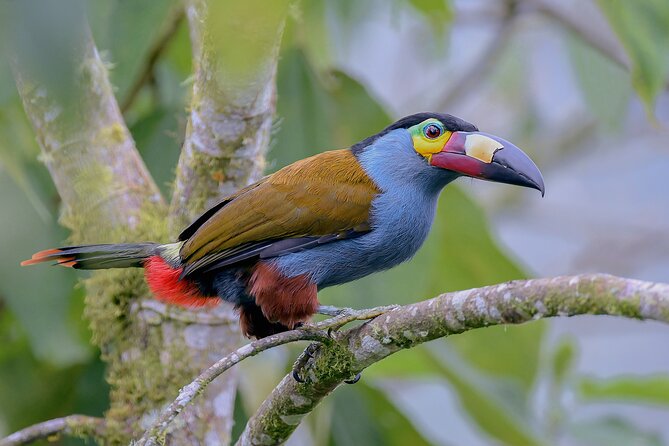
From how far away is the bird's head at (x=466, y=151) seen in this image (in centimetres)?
221

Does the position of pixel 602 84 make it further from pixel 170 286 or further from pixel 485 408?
pixel 170 286

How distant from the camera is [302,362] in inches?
82.5

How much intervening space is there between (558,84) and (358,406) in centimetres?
599

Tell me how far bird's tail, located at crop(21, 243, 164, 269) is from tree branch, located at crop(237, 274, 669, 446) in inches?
23.3

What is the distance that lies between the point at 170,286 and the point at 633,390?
7.51 feet

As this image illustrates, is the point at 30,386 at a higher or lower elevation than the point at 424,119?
lower

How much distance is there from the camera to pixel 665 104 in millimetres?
7797

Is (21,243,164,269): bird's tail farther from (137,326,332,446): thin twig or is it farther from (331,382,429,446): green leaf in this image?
(331,382,429,446): green leaf

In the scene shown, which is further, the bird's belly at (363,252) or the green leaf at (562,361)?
the green leaf at (562,361)

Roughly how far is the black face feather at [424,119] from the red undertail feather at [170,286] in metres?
0.61

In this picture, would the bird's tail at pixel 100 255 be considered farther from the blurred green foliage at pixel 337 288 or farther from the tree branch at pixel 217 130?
the blurred green foliage at pixel 337 288

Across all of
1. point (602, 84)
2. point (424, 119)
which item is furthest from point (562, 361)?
point (424, 119)

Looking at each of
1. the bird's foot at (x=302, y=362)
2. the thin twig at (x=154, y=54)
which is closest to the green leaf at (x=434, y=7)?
the thin twig at (x=154, y=54)

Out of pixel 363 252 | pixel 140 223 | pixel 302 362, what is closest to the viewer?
pixel 302 362
